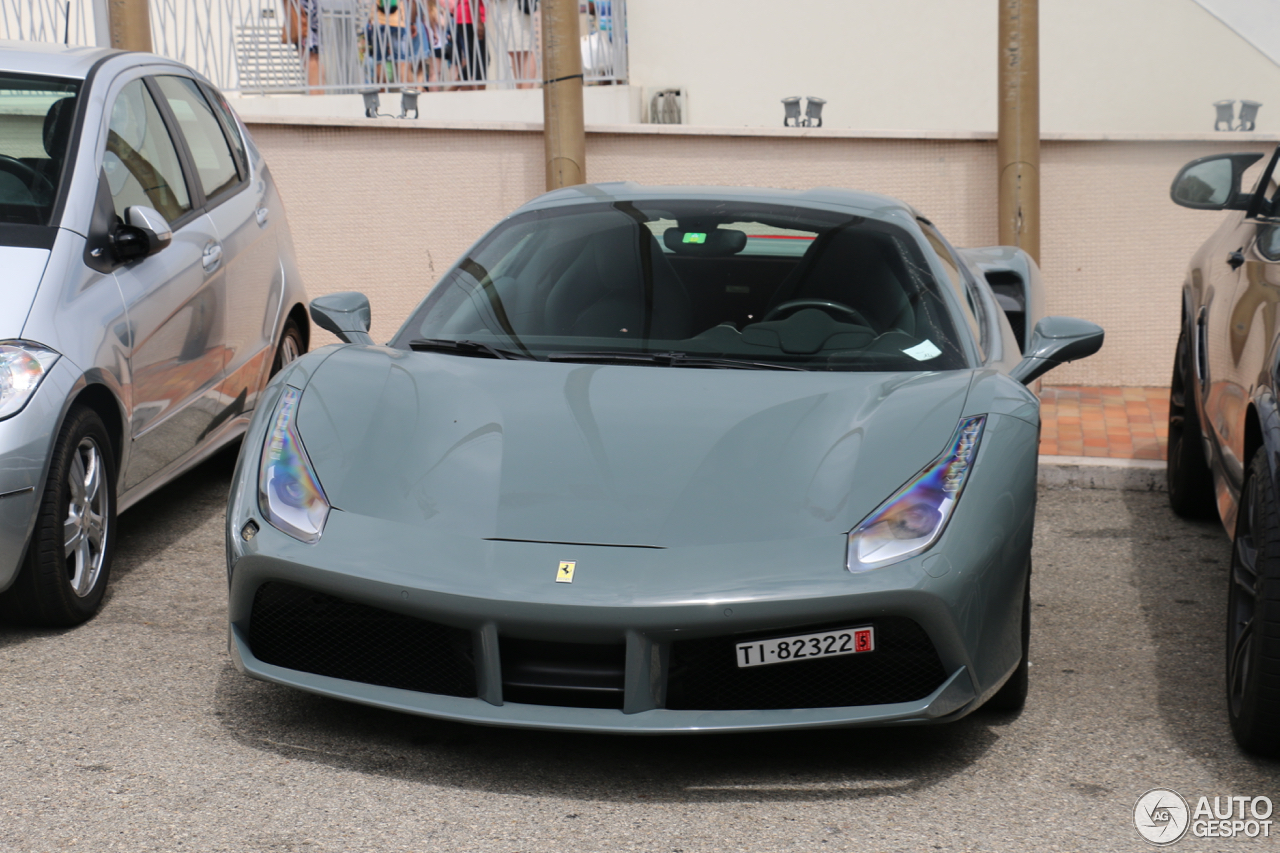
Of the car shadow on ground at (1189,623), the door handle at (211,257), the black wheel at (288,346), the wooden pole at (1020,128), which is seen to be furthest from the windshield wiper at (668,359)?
the wooden pole at (1020,128)

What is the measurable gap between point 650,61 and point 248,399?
7161 millimetres

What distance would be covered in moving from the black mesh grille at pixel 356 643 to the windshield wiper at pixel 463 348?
102 centimetres

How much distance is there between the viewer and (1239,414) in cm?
384

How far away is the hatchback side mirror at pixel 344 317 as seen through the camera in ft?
14.1

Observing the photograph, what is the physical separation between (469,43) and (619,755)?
7621 mm

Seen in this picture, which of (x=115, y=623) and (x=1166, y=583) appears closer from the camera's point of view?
(x=115, y=623)

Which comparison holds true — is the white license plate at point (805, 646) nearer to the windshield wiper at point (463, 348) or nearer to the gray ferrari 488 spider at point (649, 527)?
the gray ferrari 488 spider at point (649, 527)

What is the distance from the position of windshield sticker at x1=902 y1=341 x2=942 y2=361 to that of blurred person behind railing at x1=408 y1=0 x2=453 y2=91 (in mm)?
6654

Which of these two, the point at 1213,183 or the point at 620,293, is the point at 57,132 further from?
the point at 1213,183

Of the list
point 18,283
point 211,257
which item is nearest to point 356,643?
point 18,283

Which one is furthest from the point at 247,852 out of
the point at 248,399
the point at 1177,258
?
the point at 1177,258

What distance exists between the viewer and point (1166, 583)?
4754mm

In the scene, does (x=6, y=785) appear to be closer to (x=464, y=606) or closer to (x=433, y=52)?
(x=464, y=606)

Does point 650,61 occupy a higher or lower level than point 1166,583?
higher
